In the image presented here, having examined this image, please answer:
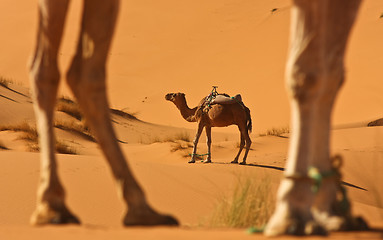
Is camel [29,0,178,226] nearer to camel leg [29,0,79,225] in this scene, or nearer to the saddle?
camel leg [29,0,79,225]

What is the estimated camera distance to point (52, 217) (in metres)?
3.96

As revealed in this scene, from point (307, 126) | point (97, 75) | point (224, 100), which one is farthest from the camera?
point (224, 100)

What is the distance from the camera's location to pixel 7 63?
41.3m

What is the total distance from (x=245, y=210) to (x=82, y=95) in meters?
2.04

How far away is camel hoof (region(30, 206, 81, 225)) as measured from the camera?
3.95 metres

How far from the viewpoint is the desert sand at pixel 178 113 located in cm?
678

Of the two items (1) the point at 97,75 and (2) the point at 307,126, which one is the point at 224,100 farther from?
(2) the point at 307,126

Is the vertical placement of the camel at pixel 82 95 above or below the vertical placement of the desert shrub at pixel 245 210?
above

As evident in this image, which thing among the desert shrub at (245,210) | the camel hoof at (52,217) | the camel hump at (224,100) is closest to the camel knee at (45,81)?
the camel hoof at (52,217)

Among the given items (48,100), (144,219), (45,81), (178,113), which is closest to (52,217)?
(144,219)

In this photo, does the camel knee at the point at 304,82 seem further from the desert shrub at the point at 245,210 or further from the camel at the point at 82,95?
the desert shrub at the point at 245,210

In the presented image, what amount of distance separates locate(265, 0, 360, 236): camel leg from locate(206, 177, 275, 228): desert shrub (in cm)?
156

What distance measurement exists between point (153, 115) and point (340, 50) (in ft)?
99.1

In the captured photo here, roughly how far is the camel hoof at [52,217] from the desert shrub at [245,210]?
169 centimetres
